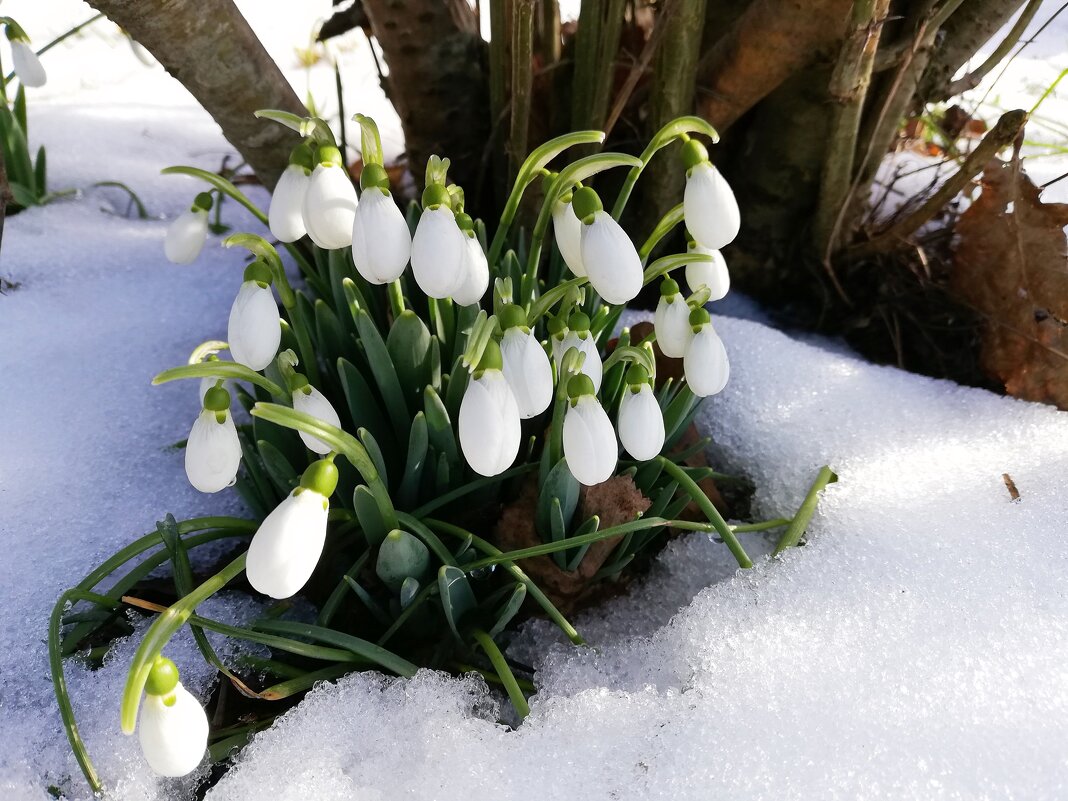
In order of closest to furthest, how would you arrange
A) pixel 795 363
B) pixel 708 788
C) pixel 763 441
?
1. pixel 708 788
2. pixel 763 441
3. pixel 795 363

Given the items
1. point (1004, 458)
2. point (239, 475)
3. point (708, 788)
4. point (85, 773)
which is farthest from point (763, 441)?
point (85, 773)

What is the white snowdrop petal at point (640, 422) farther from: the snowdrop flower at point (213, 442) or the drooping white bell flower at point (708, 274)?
the snowdrop flower at point (213, 442)

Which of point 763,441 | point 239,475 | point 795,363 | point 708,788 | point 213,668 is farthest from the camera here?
point 795,363

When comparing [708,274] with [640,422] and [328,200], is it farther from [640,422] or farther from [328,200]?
[328,200]

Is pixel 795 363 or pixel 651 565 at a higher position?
pixel 795 363

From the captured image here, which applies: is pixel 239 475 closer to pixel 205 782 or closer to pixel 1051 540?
pixel 205 782

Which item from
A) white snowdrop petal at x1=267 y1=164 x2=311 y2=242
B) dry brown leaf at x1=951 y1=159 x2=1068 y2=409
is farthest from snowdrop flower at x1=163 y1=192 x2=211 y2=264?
dry brown leaf at x1=951 y1=159 x2=1068 y2=409
